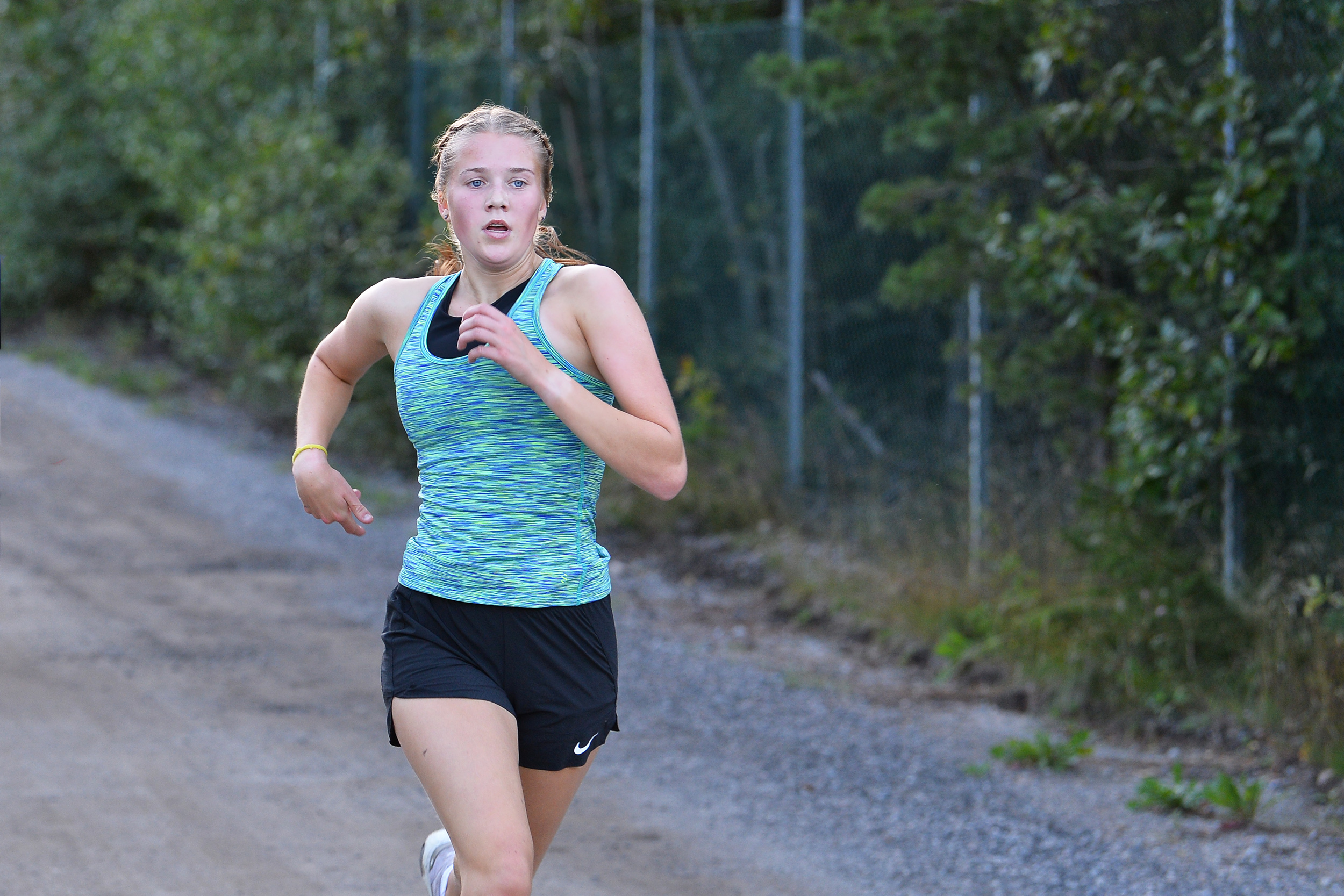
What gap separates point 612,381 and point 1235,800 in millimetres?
3432

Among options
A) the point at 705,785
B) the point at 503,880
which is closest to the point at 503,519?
the point at 503,880

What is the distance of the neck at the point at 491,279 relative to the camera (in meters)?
3.05

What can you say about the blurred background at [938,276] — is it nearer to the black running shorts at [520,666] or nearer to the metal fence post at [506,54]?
the metal fence post at [506,54]

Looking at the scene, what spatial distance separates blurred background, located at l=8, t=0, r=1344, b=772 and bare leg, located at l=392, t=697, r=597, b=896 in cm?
371

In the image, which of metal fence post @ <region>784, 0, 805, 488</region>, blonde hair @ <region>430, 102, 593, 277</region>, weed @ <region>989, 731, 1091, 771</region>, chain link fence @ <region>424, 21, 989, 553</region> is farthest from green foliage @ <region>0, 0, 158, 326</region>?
blonde hair @ <region>430, 102, 593, 277</region>

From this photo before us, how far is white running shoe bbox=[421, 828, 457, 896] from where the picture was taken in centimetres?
311

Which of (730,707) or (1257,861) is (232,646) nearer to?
(730,707)

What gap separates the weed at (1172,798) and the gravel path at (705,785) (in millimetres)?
95

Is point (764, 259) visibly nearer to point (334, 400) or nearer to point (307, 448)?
point (334, 400)

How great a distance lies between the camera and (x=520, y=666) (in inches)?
119

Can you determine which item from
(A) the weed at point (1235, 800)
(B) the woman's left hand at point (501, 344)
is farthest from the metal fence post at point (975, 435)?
(B) the woman's left hand at point (501, 344)

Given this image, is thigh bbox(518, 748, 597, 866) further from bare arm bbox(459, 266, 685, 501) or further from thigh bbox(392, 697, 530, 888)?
bare arm bbox(459, 266, 685, 501)

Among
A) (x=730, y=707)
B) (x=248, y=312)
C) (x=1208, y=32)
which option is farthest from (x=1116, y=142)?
(x=248, y=312)

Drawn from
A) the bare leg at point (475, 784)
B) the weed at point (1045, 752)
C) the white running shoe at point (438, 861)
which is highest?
the bare leg at point (475, 784)
